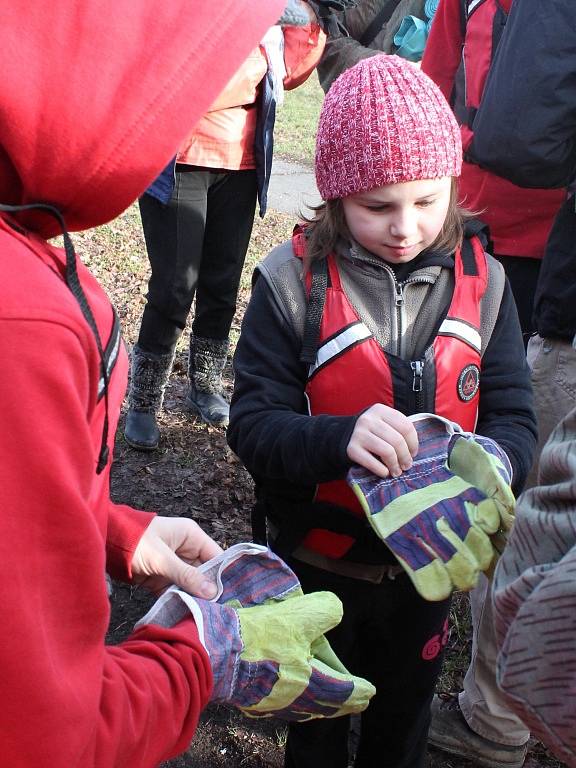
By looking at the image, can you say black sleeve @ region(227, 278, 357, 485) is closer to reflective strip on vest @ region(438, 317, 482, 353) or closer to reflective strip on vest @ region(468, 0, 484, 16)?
reflective strip on vest @ region(438, 317, 482, 353)

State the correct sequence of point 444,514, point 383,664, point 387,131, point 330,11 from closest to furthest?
point 444,514
point 387,131
point 383,664
point 330,11

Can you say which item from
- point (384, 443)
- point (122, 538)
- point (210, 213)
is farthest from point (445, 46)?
point (122, 538)

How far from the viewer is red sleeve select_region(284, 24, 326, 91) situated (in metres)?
3.67

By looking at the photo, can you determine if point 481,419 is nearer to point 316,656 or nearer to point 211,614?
point 316,656

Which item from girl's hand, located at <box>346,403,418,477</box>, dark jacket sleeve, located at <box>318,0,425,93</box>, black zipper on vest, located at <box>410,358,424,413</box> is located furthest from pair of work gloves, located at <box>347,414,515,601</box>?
dark jacket sleeve, located at <box>318,0,425,93</box>

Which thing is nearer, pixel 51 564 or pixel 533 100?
pixel 51 564

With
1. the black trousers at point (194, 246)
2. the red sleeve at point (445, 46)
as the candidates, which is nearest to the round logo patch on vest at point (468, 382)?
the red sleeve at point (445, 46)

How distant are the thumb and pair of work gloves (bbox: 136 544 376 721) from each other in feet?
0.07

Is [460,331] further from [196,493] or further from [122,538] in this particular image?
[196,493]

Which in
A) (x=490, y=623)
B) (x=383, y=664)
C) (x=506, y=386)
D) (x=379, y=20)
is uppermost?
(x=379, y=20)

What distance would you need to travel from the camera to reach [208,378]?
4.31 metres

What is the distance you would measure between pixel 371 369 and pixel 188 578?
703mm

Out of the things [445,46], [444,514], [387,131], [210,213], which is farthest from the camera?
[210,213]

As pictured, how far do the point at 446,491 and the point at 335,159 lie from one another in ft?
A: 2.78
